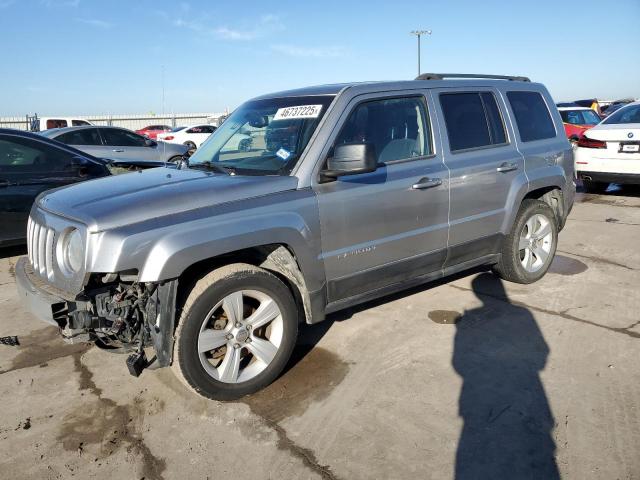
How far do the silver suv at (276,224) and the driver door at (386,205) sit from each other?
0.03 feet

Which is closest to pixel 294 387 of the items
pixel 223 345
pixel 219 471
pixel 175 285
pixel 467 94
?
pixel 223 345

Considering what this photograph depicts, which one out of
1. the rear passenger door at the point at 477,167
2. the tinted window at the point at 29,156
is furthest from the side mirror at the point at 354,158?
the tinted window at the point at 29,156

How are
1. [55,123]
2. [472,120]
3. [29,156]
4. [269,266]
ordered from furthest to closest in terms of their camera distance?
[55,123]
[29,156]
[472,120]
[269,266]

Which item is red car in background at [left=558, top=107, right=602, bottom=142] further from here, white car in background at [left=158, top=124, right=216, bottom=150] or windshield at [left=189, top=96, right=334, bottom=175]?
white car in background at [left=158, top=124, right=216, bottom=150]

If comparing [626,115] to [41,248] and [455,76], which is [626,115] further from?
[41,248]

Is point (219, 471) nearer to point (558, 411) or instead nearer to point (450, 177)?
point (558, 411)

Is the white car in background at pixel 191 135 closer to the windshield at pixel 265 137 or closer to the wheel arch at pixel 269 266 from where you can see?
the windshield at pixel 265 137

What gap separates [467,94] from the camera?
14.5 feet

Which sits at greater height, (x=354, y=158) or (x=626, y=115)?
(x=626, y=115)

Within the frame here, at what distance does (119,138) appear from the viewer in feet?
39.1

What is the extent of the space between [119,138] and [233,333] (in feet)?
33.1

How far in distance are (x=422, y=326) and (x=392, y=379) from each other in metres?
0.92

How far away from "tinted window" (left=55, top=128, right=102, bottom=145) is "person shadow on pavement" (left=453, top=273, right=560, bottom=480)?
9.86 m

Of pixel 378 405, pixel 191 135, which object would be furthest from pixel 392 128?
pixel 191 135
